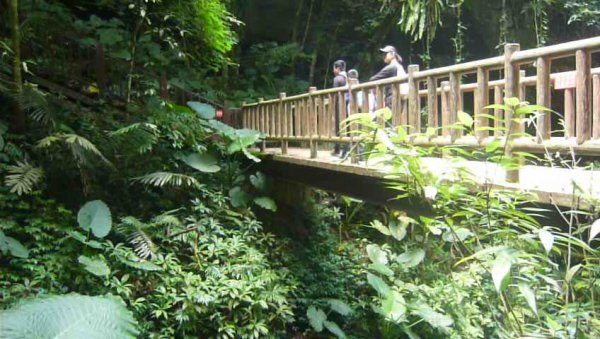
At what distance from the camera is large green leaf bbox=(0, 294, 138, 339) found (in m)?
3.21

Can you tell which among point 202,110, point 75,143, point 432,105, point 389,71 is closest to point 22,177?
point 75,143

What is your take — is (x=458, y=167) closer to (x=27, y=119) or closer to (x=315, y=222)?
(x=27, y=119)

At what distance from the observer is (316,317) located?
612cm

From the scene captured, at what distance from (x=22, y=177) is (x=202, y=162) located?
238 cm

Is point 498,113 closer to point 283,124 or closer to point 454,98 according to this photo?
point 454,98

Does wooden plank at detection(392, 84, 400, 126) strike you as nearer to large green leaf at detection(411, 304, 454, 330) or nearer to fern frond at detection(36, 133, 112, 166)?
large green leaf at detection(411, 304, 454, 330)

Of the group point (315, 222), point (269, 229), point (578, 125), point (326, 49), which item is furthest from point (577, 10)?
point (578, 125)

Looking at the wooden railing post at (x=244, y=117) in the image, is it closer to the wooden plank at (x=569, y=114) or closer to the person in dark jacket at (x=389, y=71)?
the person in dark jacket at (x=389, y=71)

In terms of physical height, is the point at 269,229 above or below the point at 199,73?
below

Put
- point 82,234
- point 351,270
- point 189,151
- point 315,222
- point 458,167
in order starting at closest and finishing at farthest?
point 458,167, point 82,234, point 189,151, point 351,270, point 315,222

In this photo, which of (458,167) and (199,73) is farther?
(199,73)

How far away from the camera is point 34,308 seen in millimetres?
3424

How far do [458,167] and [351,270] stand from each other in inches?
210

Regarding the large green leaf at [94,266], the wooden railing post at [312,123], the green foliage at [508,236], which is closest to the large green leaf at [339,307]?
the wooden railing post at [312,123]
